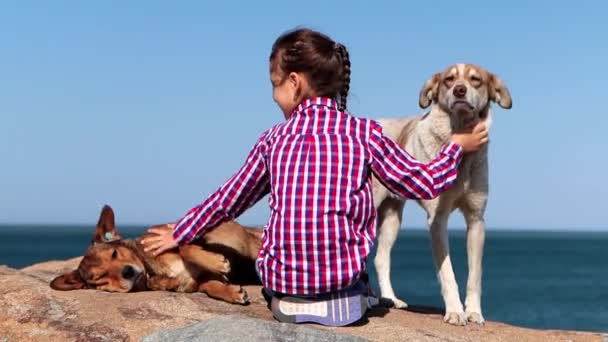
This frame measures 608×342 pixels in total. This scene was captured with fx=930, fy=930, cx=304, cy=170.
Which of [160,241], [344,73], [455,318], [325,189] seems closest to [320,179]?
[325,189]

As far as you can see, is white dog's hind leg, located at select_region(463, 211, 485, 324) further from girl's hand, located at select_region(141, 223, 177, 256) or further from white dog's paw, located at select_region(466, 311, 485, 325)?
girl's hand, located at select_region(141, 223, 177, 256)

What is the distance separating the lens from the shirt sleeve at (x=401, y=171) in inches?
251

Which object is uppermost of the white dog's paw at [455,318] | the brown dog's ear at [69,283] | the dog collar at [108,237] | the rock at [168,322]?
the dog collar at [108,237]

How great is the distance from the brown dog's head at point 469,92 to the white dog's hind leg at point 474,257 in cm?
90

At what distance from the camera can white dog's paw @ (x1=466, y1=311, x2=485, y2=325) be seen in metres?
7.68

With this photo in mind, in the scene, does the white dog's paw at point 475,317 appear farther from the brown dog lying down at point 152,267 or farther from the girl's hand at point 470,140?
the brown dog lying down at point 152,267

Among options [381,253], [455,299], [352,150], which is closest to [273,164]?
[352,150]

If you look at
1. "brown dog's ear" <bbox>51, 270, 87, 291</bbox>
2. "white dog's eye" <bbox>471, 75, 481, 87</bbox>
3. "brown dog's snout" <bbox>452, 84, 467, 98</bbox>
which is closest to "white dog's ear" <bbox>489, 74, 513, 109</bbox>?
"white dog's eye" <bbox>471, 75, 481, 87</bbox>

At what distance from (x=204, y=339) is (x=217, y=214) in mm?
1308

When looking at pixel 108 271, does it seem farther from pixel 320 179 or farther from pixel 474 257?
pixel 474 257

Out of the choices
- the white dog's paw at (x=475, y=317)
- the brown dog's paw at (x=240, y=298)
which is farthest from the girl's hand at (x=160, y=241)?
the white dog's paw at (x=475, y=317)

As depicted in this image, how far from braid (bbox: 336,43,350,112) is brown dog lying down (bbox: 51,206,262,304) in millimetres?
1874

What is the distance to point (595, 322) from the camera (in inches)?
2381

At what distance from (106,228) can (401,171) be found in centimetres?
285
